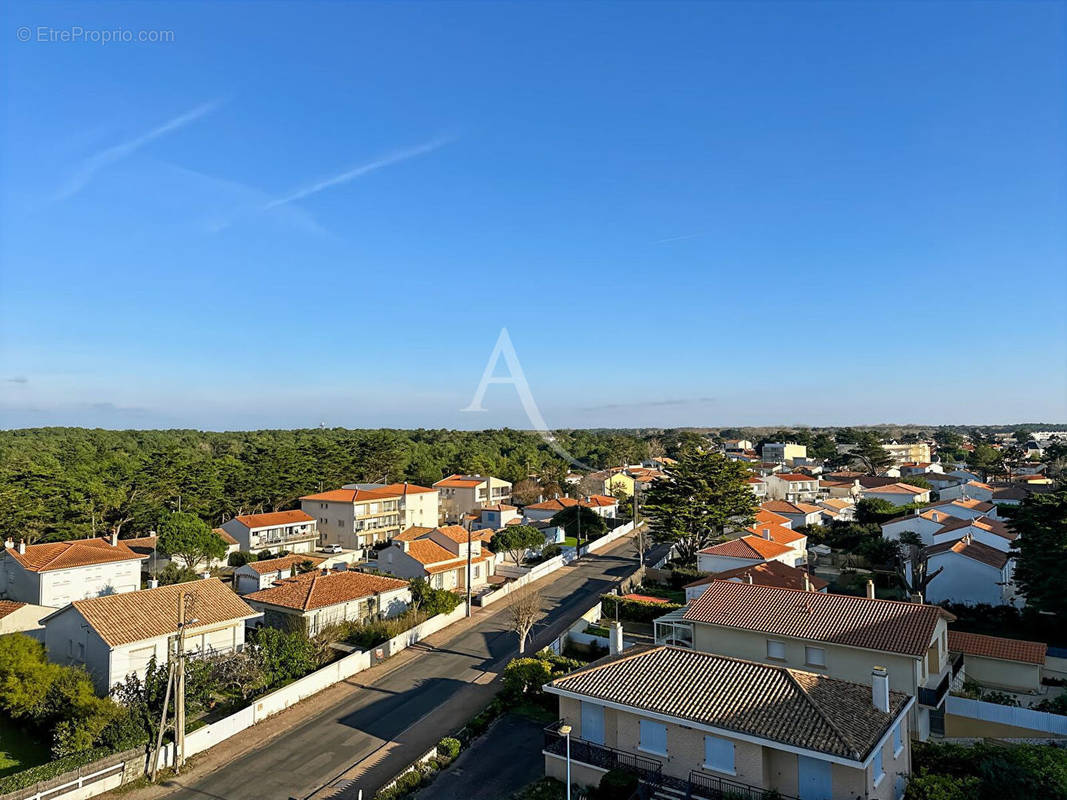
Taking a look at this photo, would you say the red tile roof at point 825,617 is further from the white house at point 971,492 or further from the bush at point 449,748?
the white house at point 971,492

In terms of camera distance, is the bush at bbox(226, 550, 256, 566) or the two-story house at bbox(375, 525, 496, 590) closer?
the two-story house at bbox(375, 525, 496, 590)

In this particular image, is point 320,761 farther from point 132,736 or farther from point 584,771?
point 584,771

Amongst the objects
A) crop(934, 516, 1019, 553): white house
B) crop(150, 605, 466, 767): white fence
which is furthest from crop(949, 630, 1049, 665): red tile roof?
crop(150, 605, 466, 767): white fence

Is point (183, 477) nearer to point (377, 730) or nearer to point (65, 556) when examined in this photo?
point (65, 556)

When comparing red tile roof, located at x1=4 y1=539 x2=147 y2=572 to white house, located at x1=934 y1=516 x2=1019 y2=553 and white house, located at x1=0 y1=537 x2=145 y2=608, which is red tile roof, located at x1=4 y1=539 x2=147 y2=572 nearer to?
white house, located at x1=0 y1=537 x2=145 y2=608

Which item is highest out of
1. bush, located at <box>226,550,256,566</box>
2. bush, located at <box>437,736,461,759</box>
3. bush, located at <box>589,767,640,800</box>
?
bush, located at <box>589,767,640,800</box>

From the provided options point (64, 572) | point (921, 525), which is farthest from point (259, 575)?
point (921, 525)
